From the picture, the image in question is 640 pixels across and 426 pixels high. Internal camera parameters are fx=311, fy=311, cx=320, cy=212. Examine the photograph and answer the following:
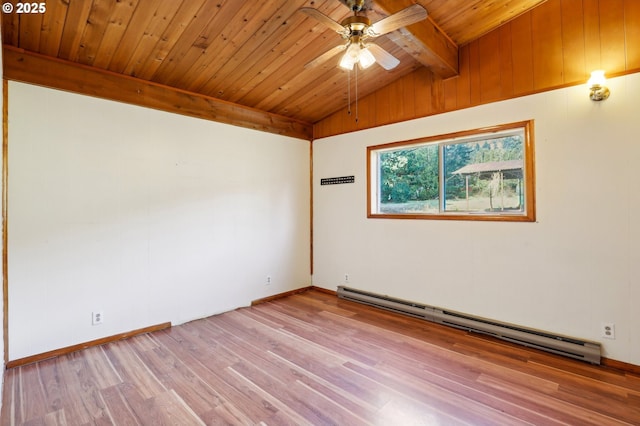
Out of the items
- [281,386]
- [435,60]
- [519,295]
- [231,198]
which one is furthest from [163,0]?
[519,295]

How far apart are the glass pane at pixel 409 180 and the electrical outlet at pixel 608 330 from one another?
1807 millimetres

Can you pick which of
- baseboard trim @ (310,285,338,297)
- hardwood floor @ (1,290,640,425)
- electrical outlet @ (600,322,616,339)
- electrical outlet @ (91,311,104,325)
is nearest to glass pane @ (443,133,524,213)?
electrical outlet @ (600,322,616,339)

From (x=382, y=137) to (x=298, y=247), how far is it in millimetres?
2120

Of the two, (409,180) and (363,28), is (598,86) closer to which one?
(409,180)

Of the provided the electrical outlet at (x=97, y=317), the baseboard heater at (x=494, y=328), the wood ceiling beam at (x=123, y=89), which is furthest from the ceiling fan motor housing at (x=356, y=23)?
the electrical outlet at (x=97, y=317)

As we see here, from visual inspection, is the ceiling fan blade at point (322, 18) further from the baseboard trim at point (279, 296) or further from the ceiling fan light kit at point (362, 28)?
the baseboard trim at point (279, 296)

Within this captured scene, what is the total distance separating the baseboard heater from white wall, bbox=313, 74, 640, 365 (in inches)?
3.4

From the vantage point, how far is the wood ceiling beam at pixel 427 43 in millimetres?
2656

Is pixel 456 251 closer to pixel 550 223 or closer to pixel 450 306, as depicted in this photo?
pixel 450 306

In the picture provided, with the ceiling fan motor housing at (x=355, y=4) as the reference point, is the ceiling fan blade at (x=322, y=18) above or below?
below

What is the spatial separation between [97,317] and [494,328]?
13.0ft

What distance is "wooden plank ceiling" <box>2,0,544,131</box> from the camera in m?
2.44

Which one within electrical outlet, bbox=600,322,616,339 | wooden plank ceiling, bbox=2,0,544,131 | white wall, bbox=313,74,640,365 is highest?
wooden plank ceiling, bbox=2,0,544,131

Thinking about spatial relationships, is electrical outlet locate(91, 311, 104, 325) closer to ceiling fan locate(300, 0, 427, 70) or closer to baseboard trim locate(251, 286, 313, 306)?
baseboard trim locate(251, 286, 313, 306)
